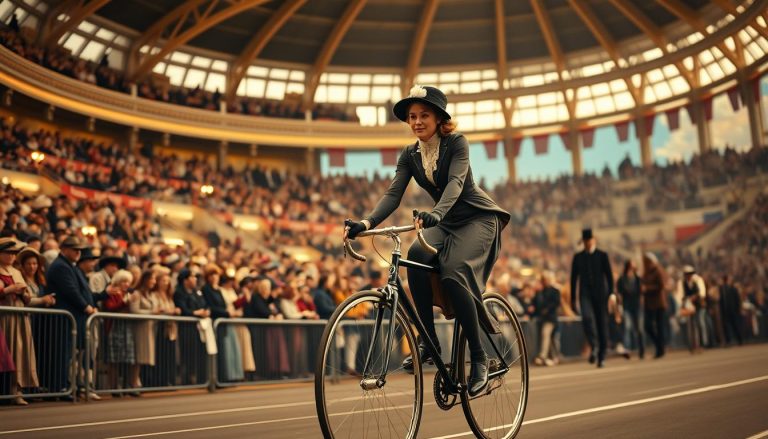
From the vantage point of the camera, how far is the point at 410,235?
37.5m

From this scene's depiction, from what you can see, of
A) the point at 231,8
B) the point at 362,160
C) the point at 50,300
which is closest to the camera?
the point at 50,300

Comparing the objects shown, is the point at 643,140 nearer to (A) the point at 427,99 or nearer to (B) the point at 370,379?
(A) the point at 427,99

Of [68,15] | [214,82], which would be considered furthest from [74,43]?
[214,82]

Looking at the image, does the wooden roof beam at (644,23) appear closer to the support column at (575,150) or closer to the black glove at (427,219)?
the support column at (575,150)

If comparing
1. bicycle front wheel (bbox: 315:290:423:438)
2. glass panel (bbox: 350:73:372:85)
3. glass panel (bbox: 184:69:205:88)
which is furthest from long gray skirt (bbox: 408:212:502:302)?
glass panel (bbox: 350:73:372:85)

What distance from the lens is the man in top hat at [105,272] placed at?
12055 mm

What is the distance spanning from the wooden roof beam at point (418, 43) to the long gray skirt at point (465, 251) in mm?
33355

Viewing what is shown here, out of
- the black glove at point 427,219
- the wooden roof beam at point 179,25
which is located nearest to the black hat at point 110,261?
the black glove at point 427,219

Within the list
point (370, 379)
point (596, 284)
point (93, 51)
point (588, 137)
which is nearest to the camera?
point (370, 379)

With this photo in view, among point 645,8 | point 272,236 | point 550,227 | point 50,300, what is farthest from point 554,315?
point 645,8

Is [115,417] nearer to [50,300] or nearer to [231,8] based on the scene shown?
[50,300]

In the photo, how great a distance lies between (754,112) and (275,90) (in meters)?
23.6

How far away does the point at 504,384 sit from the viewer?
5.21 metres

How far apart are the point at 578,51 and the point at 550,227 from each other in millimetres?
9637
